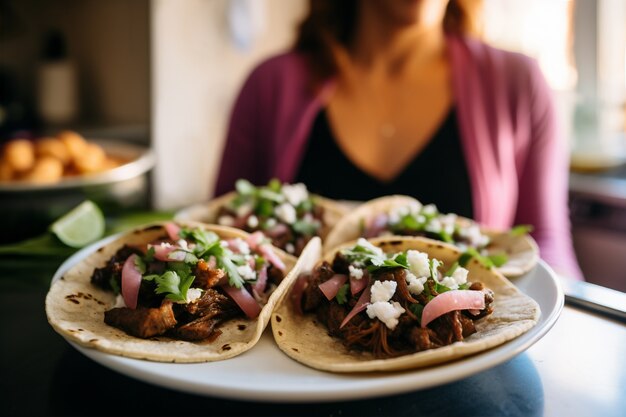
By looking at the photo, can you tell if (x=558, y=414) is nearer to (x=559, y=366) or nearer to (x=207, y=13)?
(x=559, y=366)

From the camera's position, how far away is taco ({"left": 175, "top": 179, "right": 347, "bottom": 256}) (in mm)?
2197

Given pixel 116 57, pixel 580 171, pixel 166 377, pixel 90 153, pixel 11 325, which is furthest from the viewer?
pixel 116 57

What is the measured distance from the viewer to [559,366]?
1.34m

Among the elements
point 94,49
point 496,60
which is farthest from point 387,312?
point 94,49

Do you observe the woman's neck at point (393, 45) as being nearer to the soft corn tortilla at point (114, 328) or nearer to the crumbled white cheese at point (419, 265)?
the soft corn tortilla at point (114, 328)

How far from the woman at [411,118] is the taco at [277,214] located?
582mm

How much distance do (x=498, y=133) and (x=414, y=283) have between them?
1.74 metres

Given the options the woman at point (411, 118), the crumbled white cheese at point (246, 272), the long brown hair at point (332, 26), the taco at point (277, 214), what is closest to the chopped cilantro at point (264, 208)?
the taco at point (277, 214)

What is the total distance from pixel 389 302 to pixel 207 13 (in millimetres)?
4380

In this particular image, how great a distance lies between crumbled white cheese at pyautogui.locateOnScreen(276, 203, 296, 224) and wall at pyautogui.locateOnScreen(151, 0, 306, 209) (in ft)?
9.85

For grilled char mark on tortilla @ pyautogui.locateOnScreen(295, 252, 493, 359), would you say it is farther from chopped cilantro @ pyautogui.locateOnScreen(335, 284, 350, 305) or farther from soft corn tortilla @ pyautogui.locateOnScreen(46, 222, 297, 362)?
soft corn tortilla @ pyautogui.locateOnScreen(46, 222, 297, 362)

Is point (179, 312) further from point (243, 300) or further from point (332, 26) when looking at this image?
point (332, 26)

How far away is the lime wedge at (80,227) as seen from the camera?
2.11 metres

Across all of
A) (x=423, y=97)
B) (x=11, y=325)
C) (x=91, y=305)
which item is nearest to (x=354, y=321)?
(x=91, y=305)
